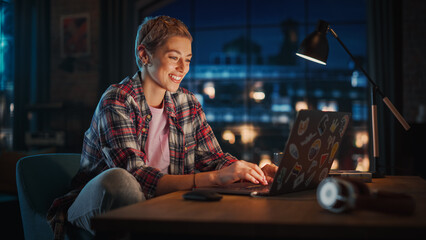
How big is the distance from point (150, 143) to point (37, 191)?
0.49m

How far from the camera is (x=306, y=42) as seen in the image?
1.90m

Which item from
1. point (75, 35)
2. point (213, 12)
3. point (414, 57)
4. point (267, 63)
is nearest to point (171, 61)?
point (414, 57)

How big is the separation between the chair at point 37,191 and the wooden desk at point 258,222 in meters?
0.66

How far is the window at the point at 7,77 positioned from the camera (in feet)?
18.7

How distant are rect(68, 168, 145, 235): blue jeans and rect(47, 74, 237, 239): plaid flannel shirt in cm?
22

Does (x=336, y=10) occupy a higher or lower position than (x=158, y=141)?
higher

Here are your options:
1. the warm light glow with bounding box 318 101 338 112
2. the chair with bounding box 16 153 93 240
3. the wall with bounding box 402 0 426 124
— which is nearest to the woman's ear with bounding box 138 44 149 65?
the chair with bounding box 16 153 93 240

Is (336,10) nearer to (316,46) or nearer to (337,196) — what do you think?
(316,46)

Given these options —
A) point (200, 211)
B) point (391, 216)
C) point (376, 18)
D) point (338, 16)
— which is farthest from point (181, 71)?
point (338, 16)

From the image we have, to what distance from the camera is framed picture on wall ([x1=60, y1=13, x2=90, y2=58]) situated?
577cm

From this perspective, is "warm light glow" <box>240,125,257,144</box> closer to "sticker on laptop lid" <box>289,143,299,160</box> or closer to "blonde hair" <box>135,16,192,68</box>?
"blonde hair" <box>135,16,192,68</box>

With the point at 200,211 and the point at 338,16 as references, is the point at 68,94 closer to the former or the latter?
the point at 200,211

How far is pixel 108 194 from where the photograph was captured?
112 cm

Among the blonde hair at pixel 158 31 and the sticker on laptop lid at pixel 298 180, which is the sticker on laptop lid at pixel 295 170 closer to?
the sticker on laptop lid at pixel 298 180
